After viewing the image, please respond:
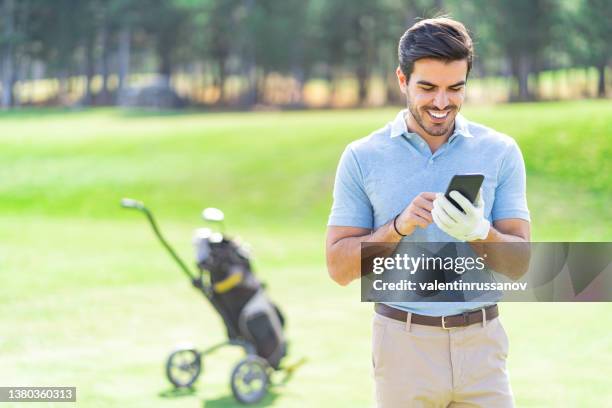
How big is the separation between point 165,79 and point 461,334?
263ft

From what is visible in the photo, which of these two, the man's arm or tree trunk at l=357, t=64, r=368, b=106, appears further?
tree trunk at l=357, t=64, r=368, b=106

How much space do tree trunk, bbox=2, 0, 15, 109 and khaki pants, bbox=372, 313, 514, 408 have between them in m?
77.4

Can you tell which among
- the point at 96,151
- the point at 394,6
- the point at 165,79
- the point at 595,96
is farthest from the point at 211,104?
the point at 96,151

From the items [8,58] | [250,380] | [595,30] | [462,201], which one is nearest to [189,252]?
[250,380]

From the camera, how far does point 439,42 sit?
3824mm

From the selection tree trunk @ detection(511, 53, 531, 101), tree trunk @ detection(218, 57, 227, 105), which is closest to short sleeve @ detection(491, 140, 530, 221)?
tree trunk @ detection(511, 53, 531, 101)

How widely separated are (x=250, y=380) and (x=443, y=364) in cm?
562

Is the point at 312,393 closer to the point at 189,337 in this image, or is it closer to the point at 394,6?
the point at 189,337

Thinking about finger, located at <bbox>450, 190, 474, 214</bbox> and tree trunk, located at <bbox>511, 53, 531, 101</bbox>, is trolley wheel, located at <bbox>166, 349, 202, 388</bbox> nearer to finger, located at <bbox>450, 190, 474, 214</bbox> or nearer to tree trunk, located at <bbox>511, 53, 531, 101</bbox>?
finger, located at <bbox>450, 190, 474, 214</bbox>

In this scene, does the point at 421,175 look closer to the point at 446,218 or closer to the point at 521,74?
the point at 446,218

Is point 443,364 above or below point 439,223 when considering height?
below

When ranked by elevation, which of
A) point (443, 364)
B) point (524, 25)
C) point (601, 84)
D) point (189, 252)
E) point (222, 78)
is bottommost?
point (189, 252)

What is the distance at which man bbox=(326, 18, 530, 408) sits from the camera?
386cm

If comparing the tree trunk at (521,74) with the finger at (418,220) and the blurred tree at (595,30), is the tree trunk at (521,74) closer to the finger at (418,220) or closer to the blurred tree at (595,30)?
the blurred tree at (595,30)
